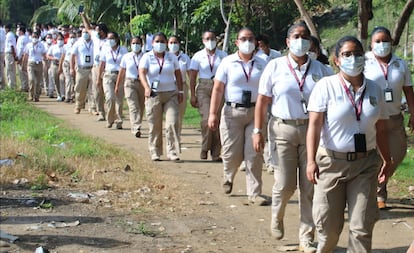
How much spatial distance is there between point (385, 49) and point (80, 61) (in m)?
11.0

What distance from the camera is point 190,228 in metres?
8.16

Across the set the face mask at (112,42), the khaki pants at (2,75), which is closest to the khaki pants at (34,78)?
the khaki pants at (2,75)

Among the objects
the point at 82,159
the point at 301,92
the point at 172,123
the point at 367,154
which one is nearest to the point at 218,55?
the point at 172,123

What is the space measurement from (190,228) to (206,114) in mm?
4388

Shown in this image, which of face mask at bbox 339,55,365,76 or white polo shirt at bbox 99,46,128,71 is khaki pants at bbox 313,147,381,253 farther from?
white polo shirt at bbox 99,46,128,71

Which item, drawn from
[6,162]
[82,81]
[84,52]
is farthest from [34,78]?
[6,162]

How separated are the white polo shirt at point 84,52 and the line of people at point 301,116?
10.1 feet

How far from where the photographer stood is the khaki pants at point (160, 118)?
1223cm

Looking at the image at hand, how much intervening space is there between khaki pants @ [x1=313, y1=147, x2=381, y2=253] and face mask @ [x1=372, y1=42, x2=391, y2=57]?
237 cm

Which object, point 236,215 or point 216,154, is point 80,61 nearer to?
point 216,154

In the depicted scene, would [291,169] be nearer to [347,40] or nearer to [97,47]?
[347,40]

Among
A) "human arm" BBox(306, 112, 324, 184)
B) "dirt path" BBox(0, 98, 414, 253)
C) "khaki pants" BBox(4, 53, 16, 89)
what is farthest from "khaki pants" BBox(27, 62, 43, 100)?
"human arm" BBox(306, 112, 324, 184)

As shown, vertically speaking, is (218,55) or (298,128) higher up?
(218,55)

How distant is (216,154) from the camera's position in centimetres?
1255
